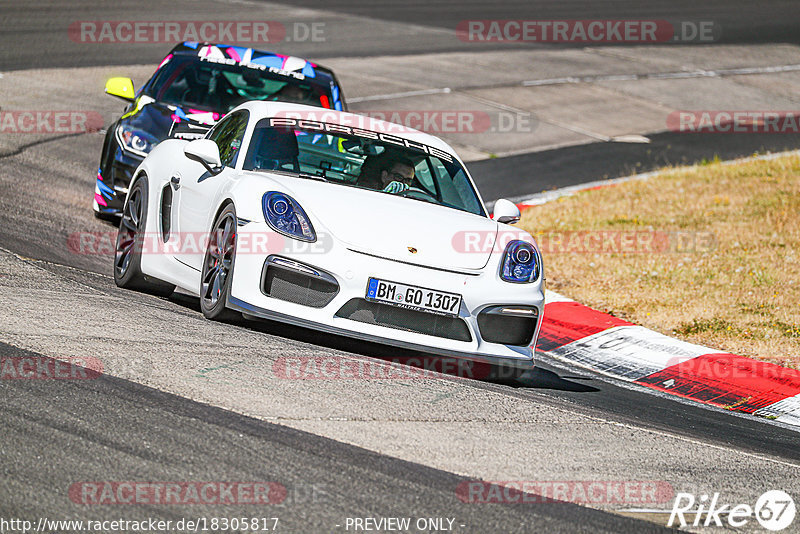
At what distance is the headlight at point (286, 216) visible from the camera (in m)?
6.23

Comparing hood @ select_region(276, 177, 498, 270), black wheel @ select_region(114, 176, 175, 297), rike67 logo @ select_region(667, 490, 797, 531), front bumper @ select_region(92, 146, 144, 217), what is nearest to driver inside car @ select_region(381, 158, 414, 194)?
hood @ select_region(276, 177, 498, 270)

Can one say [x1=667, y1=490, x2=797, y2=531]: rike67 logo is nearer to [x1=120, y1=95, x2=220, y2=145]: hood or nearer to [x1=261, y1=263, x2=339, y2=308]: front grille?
[x1=261, y1=263, x2=339, y2=308]: front grille

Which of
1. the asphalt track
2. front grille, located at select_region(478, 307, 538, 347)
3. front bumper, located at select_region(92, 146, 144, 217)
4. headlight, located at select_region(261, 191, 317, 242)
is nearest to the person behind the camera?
the asphalt track

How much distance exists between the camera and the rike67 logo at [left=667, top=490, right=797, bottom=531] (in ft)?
15.3

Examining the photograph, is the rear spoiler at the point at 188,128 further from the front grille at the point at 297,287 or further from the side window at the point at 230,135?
the front grille at the point at 297,287

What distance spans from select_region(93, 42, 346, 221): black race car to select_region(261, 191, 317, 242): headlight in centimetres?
302

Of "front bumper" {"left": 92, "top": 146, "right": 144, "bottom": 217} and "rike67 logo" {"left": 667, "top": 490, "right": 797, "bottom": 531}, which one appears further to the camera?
"front bumper" {"left": 92, "top": 146, "right": 144, "bottom": 217}

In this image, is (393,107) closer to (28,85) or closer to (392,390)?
(28,85)

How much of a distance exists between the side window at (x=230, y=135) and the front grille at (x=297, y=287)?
120 centimetres

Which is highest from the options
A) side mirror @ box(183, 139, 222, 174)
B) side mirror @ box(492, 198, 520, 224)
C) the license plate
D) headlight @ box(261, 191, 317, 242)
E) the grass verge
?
side mirror @ box(183, 139, 222, 174)

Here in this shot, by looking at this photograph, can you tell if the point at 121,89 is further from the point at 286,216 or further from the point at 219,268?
the point at 286,216

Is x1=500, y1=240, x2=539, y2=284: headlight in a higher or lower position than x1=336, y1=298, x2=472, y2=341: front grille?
higher

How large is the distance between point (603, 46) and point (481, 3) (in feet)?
15.5

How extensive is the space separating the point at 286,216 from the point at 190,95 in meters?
4.43
